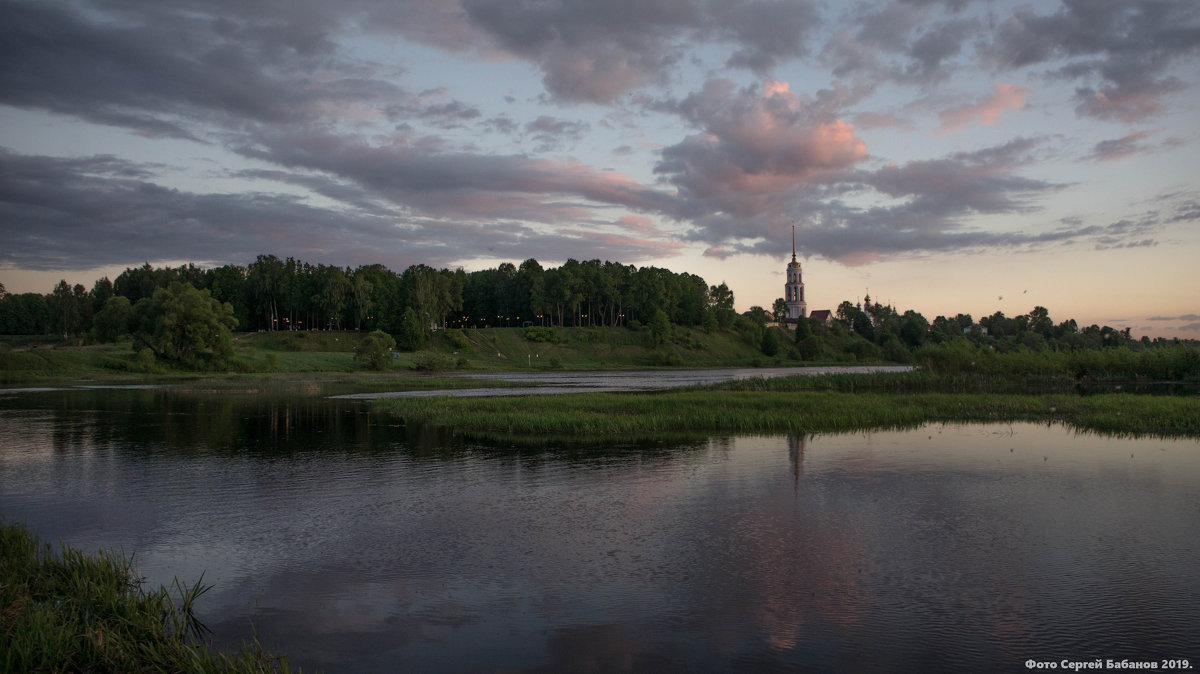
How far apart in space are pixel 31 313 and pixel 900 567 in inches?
9388

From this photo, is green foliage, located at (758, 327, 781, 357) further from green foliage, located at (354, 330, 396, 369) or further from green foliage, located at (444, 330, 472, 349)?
green foliage, located at (354, 330, 396, 369)

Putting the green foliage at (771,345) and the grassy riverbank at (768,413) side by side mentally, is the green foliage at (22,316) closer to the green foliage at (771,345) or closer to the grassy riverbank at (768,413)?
the grassy riverbank at (768,413)

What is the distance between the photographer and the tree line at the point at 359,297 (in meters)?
157

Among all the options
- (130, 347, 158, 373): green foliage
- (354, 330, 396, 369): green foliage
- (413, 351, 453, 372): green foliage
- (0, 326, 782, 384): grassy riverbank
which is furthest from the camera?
(413, 351, 453, 372): green foliage

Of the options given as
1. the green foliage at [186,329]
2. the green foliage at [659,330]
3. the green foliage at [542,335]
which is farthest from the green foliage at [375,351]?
the green foliage at [659,330]

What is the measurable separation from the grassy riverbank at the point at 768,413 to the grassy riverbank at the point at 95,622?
26018mm

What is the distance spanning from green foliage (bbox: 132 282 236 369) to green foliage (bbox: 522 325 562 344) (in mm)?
71034

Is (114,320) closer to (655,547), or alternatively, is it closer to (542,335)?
(542,335)

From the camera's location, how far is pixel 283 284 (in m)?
159

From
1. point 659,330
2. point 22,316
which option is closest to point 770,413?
point 659,330

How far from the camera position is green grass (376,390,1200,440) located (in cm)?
4341

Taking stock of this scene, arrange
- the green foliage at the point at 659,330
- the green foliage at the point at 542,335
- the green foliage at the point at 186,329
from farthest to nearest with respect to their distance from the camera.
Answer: the green foliage at the point at 659,330
the green foliage at the point at 542,335
the green foliage at the point at 186,329

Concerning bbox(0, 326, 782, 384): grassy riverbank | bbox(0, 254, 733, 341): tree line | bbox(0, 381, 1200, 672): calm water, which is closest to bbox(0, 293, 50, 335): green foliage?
bbox(0, 254, 733, 341): tree line

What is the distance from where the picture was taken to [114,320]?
123188 millimetres
